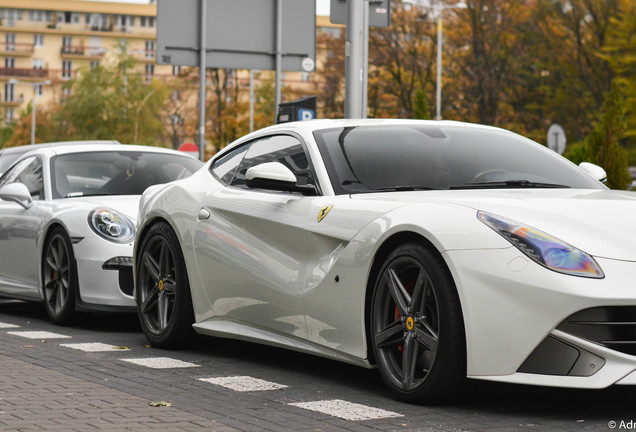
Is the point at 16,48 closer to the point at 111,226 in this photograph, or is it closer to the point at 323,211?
the point at 111,226

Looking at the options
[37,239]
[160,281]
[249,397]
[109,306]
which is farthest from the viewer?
[37,239]

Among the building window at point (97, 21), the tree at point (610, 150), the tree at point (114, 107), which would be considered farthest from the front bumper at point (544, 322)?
the building window at point (97, 21)

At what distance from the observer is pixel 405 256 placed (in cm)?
538

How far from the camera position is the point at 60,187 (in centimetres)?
1001

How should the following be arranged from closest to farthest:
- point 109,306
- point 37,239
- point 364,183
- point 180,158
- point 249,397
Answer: point 249,397
point 364,183
point 109,306
point 37,239
point 180,158

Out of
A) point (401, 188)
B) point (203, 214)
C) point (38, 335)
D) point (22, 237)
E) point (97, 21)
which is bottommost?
Result: point (38, 335)

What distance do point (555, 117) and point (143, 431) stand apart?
46.9m


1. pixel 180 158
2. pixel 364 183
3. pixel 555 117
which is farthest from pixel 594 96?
pixel 364 183

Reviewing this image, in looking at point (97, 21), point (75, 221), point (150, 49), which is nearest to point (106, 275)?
point (75, 221)

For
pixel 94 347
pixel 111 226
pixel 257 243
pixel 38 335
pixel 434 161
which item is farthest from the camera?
pixel 111 226

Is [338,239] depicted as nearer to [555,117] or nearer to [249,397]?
[249,397]

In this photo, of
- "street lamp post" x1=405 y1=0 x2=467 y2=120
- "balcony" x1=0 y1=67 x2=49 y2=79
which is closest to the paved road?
"street lamp post" x1=405 y1=0 x2=467 y2=120

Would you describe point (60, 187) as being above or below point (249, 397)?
above

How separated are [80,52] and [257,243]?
394ft
